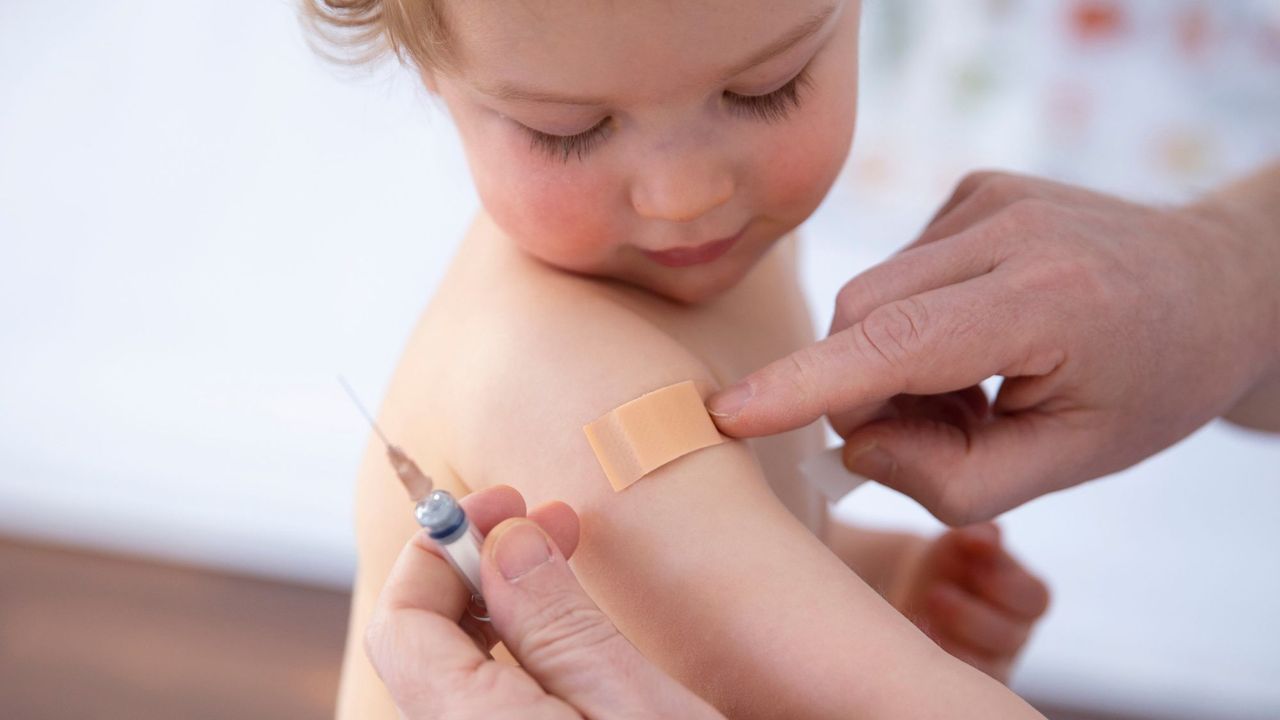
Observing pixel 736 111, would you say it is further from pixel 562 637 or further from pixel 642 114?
pixel 562 637

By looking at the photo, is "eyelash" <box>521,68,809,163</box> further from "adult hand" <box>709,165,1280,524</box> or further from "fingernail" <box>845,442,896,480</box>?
"fingernail" <box>845,442,896,480</box>

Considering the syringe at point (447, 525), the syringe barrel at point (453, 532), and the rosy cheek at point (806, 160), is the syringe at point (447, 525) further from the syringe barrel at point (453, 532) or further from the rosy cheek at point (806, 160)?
the rosy cheek at point (806, 160)

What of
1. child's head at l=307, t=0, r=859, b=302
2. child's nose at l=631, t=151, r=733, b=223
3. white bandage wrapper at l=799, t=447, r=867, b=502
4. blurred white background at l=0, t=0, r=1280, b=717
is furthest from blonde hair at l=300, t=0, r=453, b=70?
blurred white background at l=0, t=0, r=1280, b=717

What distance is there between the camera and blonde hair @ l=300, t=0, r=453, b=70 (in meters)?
0.72

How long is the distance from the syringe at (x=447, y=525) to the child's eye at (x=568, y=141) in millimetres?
206

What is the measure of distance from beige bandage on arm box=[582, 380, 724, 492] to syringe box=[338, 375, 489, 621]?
0.09 meters

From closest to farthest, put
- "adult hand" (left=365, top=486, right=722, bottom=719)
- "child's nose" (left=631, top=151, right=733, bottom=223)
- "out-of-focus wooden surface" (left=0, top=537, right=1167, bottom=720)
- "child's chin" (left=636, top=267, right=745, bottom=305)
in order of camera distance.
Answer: "adult hand" (left=365, top=486, right=722, bottom=719) < "child's nose" (left=631, top=151, right=733, bottom=223) < "child's chin" (left=636, top=267, right=745, bottom=305) < "out-of-focus wooden surface" (left=0, top=537, right=1167, bottom=720)

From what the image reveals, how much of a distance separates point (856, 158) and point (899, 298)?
143cm

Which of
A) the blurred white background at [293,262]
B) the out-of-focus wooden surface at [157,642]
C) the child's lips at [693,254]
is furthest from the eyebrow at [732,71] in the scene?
the out-of-focus wooden surface at [157,642]

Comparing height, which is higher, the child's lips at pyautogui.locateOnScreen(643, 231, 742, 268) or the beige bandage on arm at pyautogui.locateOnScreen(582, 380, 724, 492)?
the child's lips at pyautogui.locateOnScreen(643, 231, 742, 268)

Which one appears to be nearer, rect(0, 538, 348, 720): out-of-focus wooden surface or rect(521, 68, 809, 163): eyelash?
rect(521, 68, 809, 163): eyelash

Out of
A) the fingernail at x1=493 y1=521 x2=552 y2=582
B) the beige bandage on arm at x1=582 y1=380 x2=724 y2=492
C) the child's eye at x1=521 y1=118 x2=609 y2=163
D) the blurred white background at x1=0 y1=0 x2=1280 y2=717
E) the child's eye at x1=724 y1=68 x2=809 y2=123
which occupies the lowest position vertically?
the fingernail at x1=493 y1=521 x2=552 y2=582

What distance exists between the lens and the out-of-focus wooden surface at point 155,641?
1775mm

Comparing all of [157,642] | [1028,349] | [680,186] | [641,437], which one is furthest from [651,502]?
[157,642]
